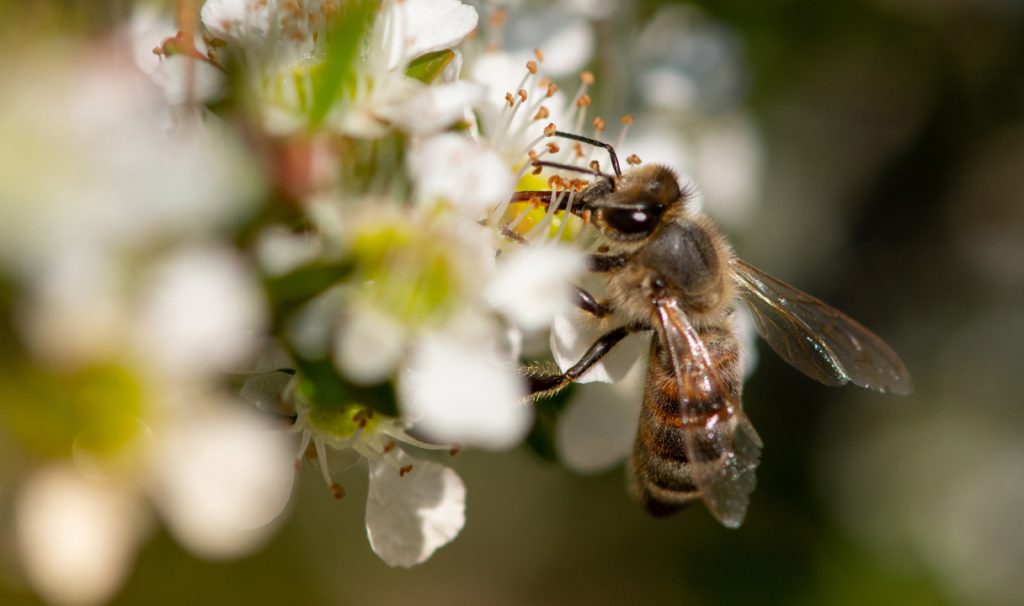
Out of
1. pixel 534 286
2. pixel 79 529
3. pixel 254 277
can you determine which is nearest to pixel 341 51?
pixel 254 277

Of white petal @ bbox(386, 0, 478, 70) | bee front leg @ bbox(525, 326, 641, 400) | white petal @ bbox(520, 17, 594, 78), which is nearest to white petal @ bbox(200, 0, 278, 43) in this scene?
white petal @ bbox(386, 0, 478, 70)

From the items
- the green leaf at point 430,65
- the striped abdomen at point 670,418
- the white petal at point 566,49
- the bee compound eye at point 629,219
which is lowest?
the striped abdomen at point 670,418

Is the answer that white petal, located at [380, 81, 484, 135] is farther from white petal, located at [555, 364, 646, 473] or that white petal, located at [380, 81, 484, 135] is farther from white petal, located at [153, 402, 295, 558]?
white petal, located at [555, 364, 646, 473]

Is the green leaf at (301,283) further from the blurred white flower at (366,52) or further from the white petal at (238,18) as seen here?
the white petal at (238,18)

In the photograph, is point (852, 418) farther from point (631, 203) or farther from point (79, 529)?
point (79, 529)

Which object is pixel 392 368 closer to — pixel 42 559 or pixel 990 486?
pixel 42 559

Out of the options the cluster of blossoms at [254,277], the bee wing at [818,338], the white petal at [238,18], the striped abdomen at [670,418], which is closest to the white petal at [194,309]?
the cluster of blossoms at [254,277]
